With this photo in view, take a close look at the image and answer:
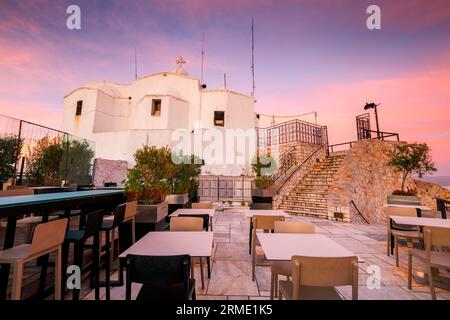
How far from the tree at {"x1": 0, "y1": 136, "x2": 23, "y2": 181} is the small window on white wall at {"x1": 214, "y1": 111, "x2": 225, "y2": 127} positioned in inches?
510

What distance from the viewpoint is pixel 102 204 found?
4656 mm

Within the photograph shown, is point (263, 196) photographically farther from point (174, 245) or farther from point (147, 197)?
point (174, 245)

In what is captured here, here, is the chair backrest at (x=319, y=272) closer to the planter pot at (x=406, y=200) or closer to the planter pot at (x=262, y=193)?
the planter pot at (x=262, y=193)

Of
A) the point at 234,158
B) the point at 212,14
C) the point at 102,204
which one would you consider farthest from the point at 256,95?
the point at 102,204

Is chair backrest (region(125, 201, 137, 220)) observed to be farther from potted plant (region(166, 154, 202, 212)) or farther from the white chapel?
the white chapel

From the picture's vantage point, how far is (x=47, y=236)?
1734 mm

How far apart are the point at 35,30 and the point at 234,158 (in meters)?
13.7

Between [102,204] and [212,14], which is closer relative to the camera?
[102,204]

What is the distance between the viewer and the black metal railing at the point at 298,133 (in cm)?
1288

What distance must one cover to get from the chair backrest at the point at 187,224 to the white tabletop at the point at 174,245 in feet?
1.46

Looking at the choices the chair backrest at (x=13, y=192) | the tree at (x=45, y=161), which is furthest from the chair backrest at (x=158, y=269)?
the tree at (x=45, y=161)

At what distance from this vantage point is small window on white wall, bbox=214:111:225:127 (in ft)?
59.2
